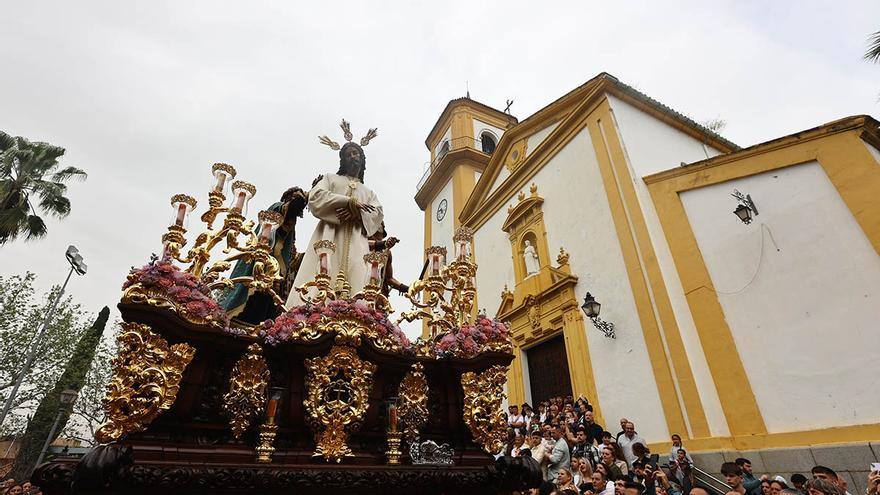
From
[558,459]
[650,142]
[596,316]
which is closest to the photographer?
[558,459]

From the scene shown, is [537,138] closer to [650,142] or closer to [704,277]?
[650,142]

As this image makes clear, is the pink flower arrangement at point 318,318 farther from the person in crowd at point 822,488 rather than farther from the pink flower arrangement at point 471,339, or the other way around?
the person in crowd at point 822,488

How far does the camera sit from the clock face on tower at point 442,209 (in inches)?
777

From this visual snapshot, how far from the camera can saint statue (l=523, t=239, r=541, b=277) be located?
1270cm

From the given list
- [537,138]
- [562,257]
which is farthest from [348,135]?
[537,138]

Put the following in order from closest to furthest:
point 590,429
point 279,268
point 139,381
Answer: point 139,381
point 279,268
point 590,429

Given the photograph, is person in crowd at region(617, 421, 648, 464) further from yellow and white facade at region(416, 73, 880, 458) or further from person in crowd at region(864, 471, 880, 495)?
person in crowd at region(864, 471, 880, 495)

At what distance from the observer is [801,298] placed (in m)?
7.12

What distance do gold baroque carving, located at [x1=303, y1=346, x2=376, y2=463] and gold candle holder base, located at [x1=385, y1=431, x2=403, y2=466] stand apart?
9.1 inches

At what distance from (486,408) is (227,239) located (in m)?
2.31

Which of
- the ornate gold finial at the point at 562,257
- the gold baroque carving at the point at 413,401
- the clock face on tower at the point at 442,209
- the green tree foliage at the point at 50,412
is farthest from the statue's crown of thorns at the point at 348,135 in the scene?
the green tree foliage at the point at 50,412

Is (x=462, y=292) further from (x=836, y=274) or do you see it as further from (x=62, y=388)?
(x=62, y=388)

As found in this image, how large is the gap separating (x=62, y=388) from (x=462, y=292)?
20.1 metres

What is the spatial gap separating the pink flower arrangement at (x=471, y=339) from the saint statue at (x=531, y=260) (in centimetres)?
962
